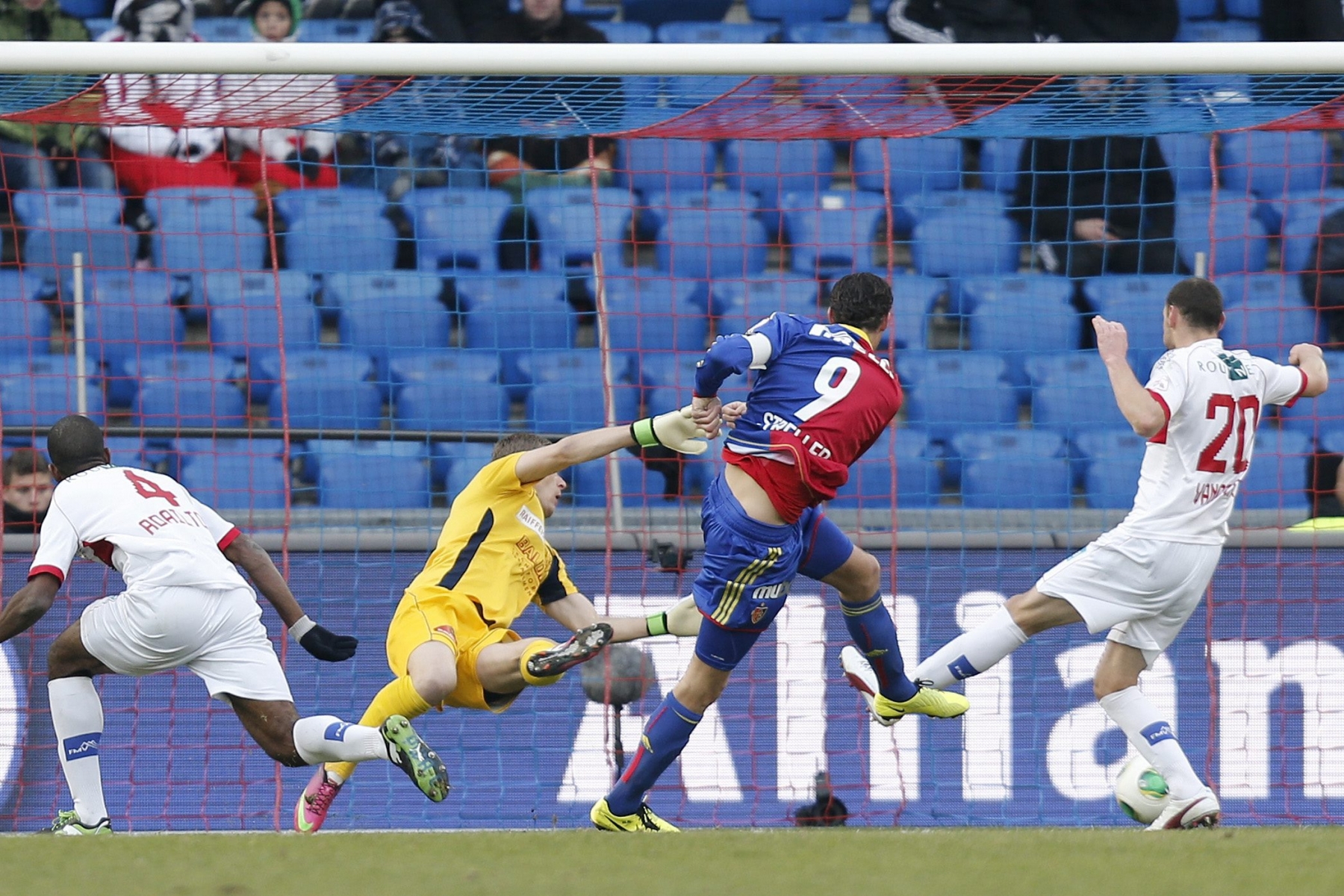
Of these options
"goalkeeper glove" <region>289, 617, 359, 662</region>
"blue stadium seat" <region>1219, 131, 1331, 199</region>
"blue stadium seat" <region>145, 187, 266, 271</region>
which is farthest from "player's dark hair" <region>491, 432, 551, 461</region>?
"blue stadium seat" <region>1219, 131, 1331, 199</region>

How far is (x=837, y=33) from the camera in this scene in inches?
404

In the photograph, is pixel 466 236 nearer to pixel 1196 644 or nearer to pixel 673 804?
pixel 673 804

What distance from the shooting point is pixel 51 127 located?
9242 mm

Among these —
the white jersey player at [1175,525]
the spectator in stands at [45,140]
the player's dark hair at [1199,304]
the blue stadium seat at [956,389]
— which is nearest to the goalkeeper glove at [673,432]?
the white jersey player at [1175,525]

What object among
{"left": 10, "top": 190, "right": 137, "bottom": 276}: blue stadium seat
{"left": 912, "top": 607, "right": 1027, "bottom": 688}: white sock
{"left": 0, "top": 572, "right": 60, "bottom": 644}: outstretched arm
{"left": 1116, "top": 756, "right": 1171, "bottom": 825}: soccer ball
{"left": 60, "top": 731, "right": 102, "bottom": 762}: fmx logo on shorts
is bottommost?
{"left": 1116, "top": 756, "right": 1171, "bottom": 825}: soccer ball

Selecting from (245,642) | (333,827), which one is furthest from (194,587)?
(333,827)

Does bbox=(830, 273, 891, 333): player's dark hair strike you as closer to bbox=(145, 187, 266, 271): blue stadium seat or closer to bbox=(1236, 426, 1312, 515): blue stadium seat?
bbox=(1236, 426, 1312, 515): blue stadium seat

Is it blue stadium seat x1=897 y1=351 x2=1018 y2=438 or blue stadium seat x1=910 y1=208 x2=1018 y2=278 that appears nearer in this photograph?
blue stadium seat x1=897 y1=351 x2=1018 y2=438

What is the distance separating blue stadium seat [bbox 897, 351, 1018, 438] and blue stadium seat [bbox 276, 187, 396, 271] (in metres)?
2.88

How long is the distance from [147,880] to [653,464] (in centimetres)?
448

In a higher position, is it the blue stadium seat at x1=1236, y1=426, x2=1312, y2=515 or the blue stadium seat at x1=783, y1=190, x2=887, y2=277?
the blue stadium seat at x1=783, y1=190, x2=887, y2=277

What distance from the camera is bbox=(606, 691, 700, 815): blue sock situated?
5.61 m

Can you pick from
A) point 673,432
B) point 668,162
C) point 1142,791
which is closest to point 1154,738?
point 1142,791

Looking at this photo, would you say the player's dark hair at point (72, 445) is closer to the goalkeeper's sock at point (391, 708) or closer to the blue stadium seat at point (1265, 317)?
the goalkeeper's sock at point (391, 708)
